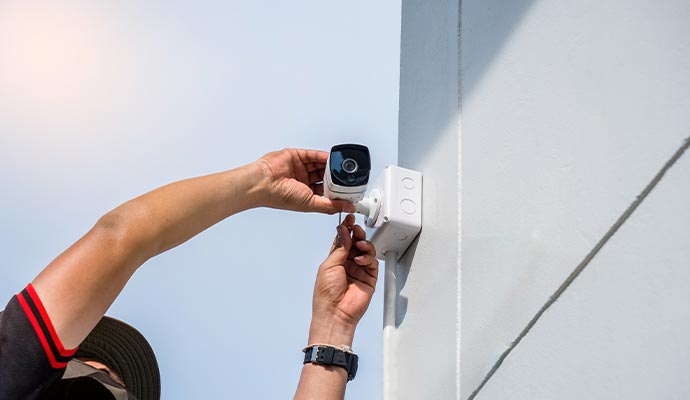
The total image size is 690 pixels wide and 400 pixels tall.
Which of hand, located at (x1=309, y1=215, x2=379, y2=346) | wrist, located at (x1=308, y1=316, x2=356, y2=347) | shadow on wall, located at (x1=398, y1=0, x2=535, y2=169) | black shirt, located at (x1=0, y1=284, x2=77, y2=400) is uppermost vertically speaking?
shadow on wall, located at (x1=398, y1=0, x2=535, y2=169)

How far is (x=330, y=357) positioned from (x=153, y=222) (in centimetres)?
62

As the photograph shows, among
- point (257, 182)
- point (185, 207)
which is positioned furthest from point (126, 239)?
point (257, 182)

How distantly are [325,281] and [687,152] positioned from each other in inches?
52.4

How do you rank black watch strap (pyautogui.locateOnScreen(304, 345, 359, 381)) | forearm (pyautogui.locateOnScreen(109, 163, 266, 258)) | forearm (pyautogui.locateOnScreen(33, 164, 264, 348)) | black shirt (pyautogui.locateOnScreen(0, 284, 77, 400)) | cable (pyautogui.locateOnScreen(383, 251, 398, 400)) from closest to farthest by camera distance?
black shirt (pyautogui.locateOnScreen(0, 284, 77, 400)) < forearm (pyautogui.locateOnScreen(33, 164, 264, 348)) < forearm (pyautogui.locateOnScreen(109, 163, 266, 258)) < black watch strap (pyautogui.locateOnScreen(304, 345, 359, 381)) < cable (pyautogui.locateOnScreen(383, 251, 398, 400))

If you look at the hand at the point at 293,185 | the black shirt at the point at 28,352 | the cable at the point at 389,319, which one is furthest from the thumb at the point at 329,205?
the black shirt at the point at 28,352

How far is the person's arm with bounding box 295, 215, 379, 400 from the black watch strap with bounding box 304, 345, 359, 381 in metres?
0.01

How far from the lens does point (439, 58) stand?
2.66 meters

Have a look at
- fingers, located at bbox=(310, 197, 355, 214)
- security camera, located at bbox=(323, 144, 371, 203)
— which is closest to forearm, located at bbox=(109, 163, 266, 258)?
fingers, located at bbox=(310, 197, 355, 214)

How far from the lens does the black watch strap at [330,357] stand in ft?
8.02

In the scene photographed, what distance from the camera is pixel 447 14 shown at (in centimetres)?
264

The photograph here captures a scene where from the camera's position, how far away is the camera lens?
7.68ft

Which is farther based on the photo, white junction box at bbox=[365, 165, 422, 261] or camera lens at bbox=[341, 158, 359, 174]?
white junction box at bbox=[365, 165, 422, 261]

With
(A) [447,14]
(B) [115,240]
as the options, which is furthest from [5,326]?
(A) [447,14]

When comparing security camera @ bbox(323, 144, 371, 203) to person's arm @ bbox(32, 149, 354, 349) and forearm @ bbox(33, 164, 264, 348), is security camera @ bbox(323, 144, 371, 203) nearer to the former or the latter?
person's arm @ bbox(32, 149, 354, 349)
